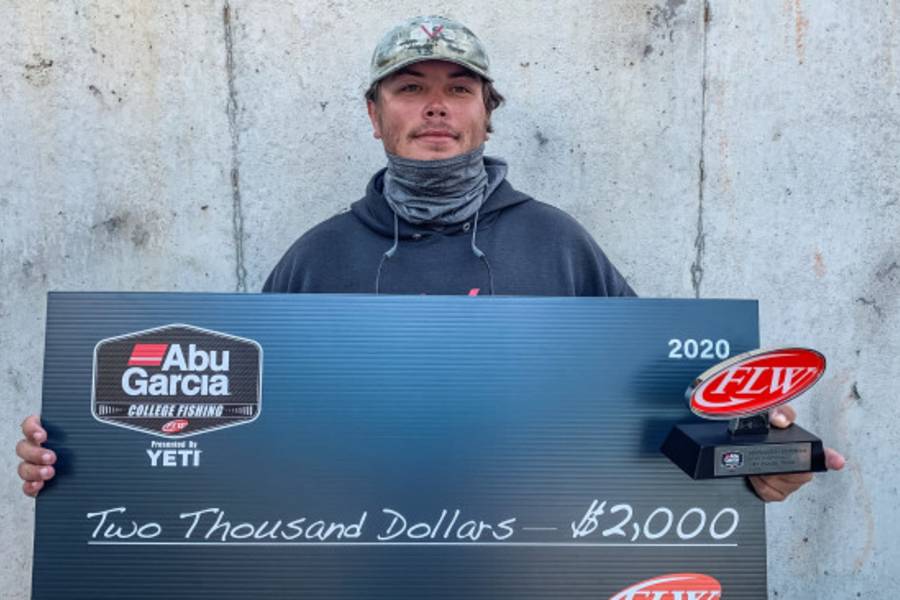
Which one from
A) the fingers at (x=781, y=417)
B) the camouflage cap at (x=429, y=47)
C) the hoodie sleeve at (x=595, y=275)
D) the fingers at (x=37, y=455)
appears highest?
the camouflage cap at (x=429, y=47)

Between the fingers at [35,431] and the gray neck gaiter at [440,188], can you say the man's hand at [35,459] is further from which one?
the gray neck gaiter at [440,188]

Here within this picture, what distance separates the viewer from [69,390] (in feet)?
4.81

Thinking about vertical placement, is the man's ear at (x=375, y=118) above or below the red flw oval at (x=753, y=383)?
above

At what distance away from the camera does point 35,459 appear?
1.44 m

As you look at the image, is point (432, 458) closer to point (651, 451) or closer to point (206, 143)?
point (651, 451)

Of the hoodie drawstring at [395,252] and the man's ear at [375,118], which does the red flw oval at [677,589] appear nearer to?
the hoodie drawstring at [395,252]

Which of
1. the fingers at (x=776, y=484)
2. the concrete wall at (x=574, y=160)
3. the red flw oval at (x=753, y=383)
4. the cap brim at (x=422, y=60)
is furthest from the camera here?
the concrete wall at (x=574, y=160)

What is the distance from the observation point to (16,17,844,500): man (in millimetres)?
1933

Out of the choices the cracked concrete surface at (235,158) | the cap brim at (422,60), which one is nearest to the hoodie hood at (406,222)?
the cap brim at (422,60)

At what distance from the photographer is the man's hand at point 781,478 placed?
1.42 m

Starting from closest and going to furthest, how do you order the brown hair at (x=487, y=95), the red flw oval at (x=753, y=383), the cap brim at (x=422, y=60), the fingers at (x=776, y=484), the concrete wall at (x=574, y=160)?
the red flw oval at (x=753, y=383), the fingers at (x=776, y=484), the cap brim at (x=422, y=60), the brown hair at (x=487, y=95), the concrete wall at (x=574, y=160)

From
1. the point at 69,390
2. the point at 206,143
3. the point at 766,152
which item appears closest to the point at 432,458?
the point at 69,390

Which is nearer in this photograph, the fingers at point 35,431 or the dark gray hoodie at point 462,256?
the fingers at point 35,431

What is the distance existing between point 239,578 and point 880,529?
187 cm
